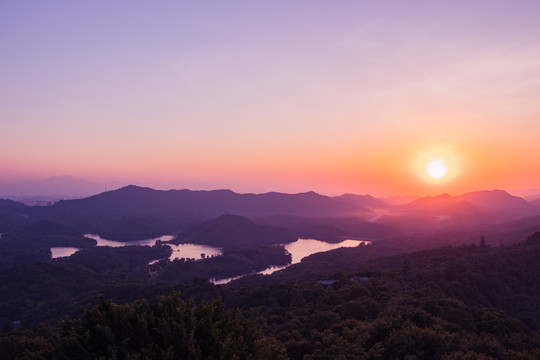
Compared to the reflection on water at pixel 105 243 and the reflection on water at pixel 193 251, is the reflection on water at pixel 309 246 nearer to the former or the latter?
the reflection on water at pixel 193 251

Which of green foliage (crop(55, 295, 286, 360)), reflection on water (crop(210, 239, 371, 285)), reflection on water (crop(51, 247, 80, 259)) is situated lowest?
reflection on water (crop(51, 247, 80, 259))

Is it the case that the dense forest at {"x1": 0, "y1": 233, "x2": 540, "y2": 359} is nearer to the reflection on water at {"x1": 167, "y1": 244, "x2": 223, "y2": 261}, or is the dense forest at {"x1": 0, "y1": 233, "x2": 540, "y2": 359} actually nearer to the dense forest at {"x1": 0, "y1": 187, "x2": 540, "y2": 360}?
the dense forest at {"x1": 0, "y1": 187, "x2": 540, "y2": 360}

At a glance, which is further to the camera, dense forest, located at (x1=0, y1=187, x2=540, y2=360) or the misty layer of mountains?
the misty layer of mountains

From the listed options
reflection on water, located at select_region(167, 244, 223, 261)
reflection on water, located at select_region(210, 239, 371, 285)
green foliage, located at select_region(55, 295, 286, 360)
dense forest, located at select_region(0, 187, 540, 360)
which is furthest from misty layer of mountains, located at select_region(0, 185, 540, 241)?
green foliage, located at select_region(55, 295, 286, 360)

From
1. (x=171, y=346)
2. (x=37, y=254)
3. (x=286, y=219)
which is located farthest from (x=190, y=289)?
(x=286, y=219)

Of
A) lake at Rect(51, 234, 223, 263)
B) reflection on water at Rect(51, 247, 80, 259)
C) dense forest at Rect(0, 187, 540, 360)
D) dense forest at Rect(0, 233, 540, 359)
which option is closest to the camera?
dense forest at Rect(0, 233, 540, 359)

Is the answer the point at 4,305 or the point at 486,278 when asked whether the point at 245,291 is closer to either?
the point at 486,278

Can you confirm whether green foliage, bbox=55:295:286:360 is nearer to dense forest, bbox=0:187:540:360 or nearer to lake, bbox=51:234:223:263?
A: dense forest, bbox=0:187:540:360

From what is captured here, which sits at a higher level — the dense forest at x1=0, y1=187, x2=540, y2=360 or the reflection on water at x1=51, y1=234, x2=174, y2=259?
the dense forest at x1=0, y1=187, x2=540, y2=360

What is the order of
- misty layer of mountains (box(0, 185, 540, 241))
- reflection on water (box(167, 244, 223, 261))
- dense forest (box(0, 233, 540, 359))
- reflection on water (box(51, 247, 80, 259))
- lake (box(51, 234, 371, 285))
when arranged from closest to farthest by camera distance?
dense forest (box(0, 233, 540, 359)) → lake (box(51, 234, 371, 285)) → reflection on water (box(167, 244, 223, 261)) → reflection on water (box(51, 247, 80, 259)) → misty layer of mountains (box(0, 185, 540, 241))

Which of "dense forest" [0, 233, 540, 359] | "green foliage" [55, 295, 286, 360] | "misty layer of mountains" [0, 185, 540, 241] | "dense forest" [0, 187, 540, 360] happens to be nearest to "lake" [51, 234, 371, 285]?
"dense forest" [0, 187, 540, 360]

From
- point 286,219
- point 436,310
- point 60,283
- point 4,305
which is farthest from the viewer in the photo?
point 286,219
